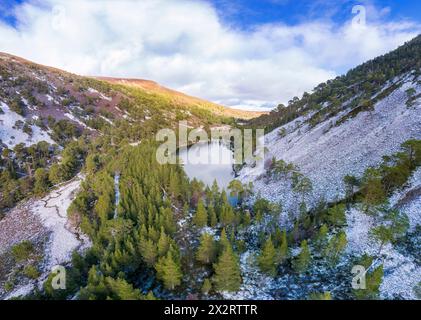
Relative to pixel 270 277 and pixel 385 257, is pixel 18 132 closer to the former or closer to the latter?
pixel 270 277

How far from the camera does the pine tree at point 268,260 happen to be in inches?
1217

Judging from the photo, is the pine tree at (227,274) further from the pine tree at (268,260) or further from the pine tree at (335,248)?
the pine tree at (335,248)

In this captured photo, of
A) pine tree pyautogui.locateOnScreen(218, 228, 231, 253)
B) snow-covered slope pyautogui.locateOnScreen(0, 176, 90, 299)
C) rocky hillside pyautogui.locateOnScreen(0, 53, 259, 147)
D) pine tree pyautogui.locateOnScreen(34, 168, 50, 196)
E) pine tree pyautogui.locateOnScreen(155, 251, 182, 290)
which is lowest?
snow-covered slope pyautogui.locateOnScreen(0, 176, 90, 299)

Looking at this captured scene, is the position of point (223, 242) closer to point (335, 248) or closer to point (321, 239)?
point (321, 239)

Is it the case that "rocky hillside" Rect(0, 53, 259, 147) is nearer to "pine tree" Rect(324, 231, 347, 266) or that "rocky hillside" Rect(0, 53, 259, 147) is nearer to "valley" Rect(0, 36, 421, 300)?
"valley" Rect(0, 36, 421, 300)

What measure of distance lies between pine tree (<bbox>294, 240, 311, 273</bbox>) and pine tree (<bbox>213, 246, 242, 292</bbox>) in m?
7.15

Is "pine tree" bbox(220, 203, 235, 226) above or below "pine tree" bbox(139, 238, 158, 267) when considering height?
above

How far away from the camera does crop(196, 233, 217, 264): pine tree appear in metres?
33.8

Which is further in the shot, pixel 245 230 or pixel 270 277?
pixel 245 230

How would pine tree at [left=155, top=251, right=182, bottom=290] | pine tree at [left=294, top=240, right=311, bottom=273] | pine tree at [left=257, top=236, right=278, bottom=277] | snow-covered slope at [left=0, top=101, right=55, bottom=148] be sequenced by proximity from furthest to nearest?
1. snow-covered slope at [left=0, top=101, right=55, bottom=148]
2. pine tree at [left=257, top=236, right=278, bottom=277]
3. pine tree at [left=294, top=240, right=311, bottom=273]
4. pine tree at [left=155, top=251, right=182, bottom=290]

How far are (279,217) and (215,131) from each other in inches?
4557

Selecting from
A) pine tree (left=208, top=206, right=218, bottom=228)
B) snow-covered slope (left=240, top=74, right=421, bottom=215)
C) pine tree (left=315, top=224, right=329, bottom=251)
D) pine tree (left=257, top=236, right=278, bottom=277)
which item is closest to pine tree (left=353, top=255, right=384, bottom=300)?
pine tree (left=315, top=224, right=329, bottom=251)

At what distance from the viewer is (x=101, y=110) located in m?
146
